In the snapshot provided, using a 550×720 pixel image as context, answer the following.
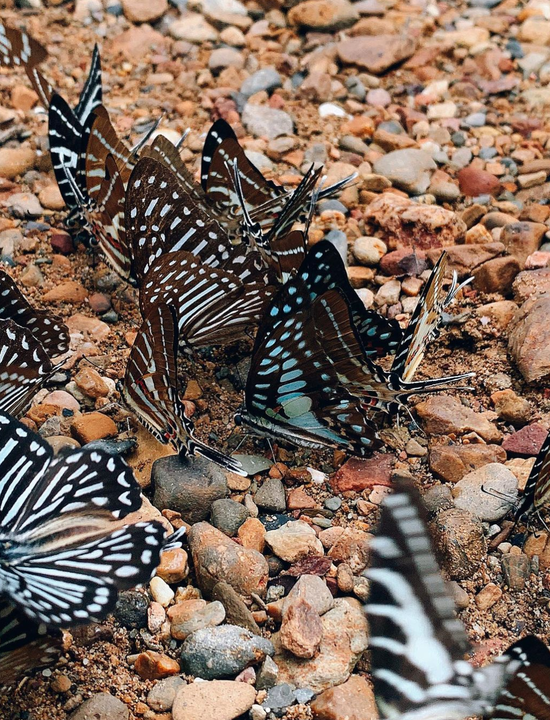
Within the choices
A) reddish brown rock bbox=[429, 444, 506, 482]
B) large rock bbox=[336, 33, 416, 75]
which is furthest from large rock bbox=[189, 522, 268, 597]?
large rock bbox=[336, 33, 416, 75]

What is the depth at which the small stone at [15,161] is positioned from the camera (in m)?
4.89

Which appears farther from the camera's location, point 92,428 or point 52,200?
point 52,200

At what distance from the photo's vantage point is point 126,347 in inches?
158

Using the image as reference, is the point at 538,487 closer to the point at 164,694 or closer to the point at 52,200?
the point at 164,694

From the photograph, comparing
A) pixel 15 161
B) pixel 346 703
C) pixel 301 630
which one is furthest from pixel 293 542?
pixel 15 161

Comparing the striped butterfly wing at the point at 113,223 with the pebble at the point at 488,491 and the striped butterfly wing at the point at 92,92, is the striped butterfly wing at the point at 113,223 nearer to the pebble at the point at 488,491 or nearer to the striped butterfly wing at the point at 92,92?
the striped butterfly wing at the point at 92,92

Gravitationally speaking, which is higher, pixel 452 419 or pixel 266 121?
pixel 266 121

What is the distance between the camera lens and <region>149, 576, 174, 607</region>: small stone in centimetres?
296

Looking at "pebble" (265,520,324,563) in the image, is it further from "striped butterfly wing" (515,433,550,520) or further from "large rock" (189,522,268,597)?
"striped butterfly wing" (515,433,550,520)

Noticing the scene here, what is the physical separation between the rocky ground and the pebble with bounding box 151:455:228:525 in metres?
0.01

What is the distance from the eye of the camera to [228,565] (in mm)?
2961

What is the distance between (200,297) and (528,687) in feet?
6.88

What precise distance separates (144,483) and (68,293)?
1285mm

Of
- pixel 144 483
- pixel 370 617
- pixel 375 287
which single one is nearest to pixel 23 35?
pixel 375 287
